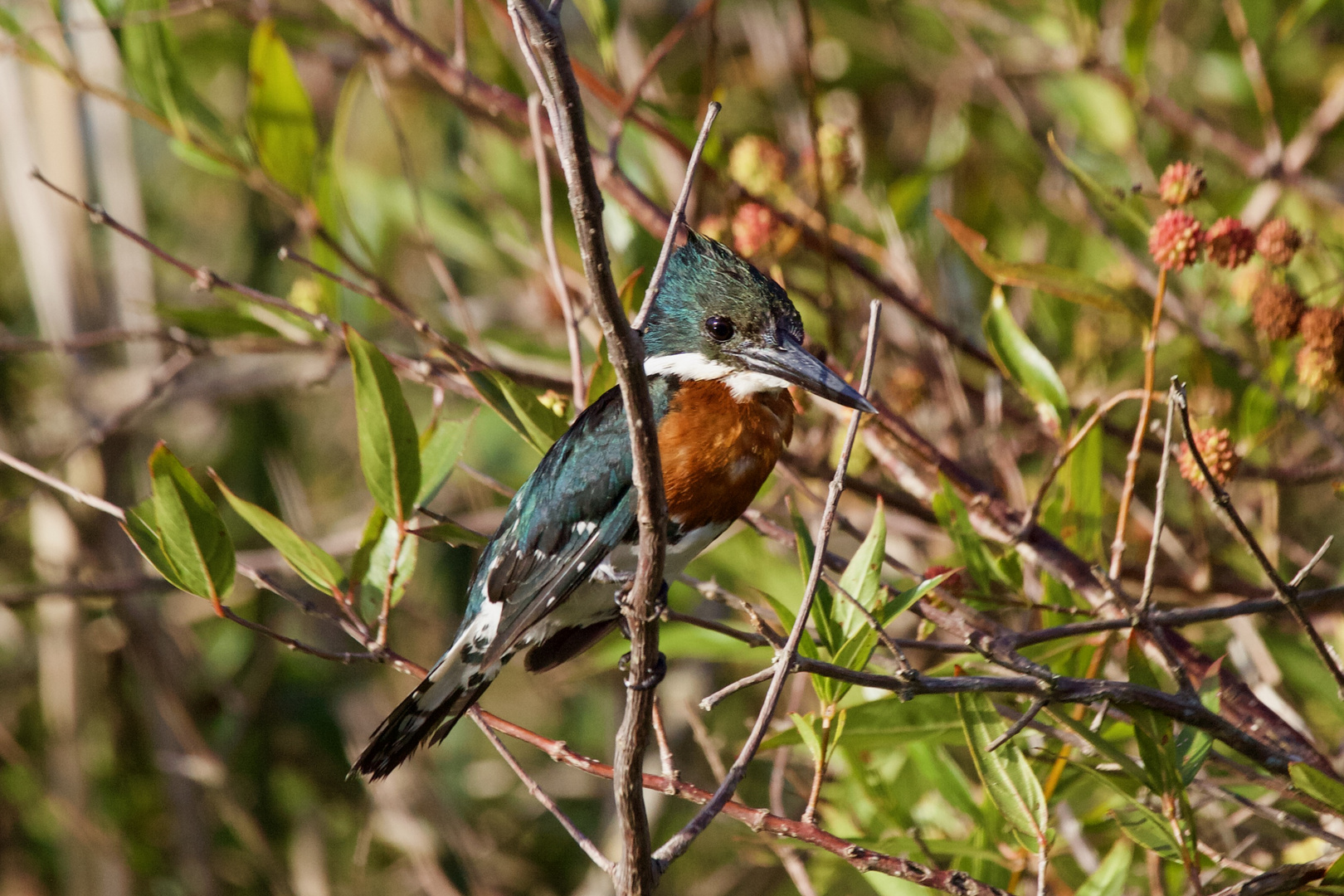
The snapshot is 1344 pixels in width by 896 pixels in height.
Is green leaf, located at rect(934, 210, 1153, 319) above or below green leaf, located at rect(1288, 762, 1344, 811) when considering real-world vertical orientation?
above

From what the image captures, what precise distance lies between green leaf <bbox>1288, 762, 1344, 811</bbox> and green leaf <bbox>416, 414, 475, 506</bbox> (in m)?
1.48

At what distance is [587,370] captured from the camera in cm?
321

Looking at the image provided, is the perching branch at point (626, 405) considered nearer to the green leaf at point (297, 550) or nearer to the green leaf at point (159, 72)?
the green leaf at point (297, 550)

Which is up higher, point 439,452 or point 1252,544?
point 1252,544

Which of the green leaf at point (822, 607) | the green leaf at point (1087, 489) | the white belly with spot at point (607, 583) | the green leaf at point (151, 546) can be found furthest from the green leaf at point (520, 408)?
the green leaf at point (1087, 489)

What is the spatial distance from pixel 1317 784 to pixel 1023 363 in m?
0.92

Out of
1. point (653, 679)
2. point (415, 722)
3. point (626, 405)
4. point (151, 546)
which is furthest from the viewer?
point (415, 722)

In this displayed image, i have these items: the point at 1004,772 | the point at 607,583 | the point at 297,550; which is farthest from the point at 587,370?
the point at 1004,772

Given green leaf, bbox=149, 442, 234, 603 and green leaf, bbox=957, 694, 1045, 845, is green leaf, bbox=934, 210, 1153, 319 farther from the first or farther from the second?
green leaf, bbox=149, 442, 234, 603

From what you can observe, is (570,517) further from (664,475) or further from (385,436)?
(385,436)

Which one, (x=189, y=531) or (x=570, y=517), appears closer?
(x=189, y=531)

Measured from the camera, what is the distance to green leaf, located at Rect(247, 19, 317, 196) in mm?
2902

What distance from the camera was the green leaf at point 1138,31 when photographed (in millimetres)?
3029

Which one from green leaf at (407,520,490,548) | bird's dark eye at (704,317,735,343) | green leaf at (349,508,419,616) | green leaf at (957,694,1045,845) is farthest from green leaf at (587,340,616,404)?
green leaf at (957,694,1045,845)
